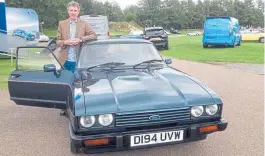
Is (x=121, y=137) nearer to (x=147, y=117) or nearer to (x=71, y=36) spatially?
(x=147, y=117)

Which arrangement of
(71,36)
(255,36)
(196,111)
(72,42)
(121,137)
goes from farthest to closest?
(255,36)
(71,36)
(72,42)
(196,111)
(121,137)

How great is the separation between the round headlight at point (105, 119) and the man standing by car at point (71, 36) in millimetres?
A: 1979

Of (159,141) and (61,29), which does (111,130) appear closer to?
(159,141)

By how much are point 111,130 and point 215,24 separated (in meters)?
20.9

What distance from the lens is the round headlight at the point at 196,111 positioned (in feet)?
11.1

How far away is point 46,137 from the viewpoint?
4.55 metres

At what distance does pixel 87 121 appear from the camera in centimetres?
317

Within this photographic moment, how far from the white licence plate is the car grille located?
13 centimetres

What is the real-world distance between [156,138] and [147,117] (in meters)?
0.26

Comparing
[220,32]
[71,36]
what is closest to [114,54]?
[71,36]

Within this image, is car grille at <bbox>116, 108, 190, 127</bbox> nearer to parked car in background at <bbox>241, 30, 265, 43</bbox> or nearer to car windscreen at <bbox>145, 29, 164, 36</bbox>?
car windscreen at <bbox>145, 29, 164, 36</bbox>

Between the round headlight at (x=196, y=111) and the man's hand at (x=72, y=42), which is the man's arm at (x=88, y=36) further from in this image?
the round headlight at (x=196, y=111)

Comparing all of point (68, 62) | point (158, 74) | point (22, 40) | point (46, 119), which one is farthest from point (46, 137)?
point (22, 40)

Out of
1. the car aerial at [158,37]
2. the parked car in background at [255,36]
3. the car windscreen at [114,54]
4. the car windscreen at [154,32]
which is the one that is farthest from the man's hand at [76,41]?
the parked car in background at [255,36]
